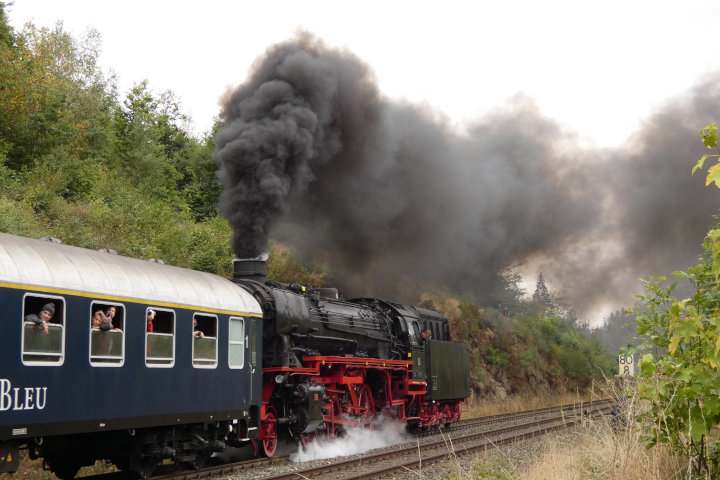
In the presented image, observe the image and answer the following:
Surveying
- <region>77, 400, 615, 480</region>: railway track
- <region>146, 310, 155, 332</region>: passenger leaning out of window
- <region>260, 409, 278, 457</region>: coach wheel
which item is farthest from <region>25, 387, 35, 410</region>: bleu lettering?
<region>260, 409, 278, 457</region>: coach wheel

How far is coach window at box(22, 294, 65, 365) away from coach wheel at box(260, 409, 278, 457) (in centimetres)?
563

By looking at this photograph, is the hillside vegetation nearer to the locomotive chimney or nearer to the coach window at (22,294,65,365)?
the locomotive chimney

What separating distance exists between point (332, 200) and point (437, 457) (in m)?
10.5

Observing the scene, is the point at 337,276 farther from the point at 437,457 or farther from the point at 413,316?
the point at 437,457

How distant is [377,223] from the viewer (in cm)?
2355

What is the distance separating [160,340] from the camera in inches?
384

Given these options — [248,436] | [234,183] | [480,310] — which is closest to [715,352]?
[248,436]

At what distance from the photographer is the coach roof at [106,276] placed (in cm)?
771

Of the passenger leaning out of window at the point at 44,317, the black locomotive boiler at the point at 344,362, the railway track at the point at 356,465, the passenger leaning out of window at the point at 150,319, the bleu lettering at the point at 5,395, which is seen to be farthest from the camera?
the black locomotive boiler at the point at 344,362

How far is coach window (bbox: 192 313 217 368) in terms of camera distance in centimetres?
1058

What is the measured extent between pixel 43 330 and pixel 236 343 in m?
4.17

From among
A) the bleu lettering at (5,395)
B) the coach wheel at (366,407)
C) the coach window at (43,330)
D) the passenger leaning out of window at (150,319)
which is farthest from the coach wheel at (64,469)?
the coach wheel at (366,407)

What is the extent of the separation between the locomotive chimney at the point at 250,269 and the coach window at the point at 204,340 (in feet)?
10.2

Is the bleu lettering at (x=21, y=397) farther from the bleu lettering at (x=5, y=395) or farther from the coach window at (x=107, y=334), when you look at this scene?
the coach window at (x=107, y=334)
